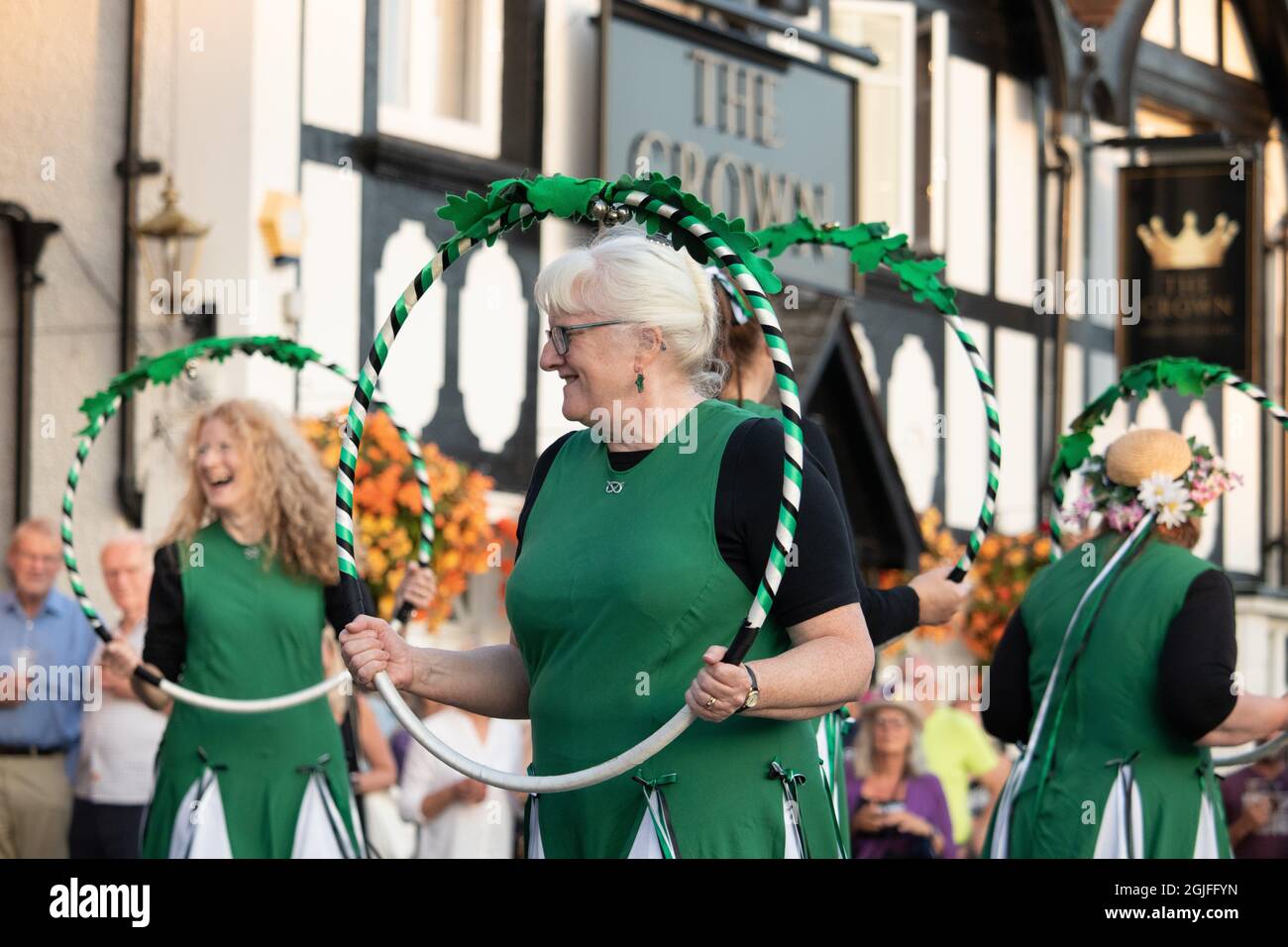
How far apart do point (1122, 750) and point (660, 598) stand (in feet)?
7.48

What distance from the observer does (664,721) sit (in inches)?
164

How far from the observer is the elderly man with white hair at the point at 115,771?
8.89m

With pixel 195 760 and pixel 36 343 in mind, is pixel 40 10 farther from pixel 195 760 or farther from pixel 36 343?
pixel 195 760

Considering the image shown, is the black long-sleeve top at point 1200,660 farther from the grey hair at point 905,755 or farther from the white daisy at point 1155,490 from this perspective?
the grey hair at point 905,755

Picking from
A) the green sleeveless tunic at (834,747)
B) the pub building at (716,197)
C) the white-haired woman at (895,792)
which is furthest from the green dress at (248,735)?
the pub building at (716,197)

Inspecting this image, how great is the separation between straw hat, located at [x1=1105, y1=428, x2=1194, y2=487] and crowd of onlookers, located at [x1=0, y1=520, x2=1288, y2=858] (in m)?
2.94

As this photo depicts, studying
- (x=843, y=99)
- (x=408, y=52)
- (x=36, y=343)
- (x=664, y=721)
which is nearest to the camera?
(x=664, y=721)

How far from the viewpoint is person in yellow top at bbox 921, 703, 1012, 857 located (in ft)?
38.8

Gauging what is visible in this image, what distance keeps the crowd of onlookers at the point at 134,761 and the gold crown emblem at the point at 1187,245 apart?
9828mm

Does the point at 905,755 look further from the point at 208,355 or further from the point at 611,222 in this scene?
the point at 611,222

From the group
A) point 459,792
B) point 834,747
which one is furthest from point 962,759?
point 834,747

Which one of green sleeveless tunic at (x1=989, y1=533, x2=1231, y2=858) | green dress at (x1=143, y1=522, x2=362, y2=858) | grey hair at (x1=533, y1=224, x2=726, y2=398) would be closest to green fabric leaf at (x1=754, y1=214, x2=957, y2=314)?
green sleeveless tunic at (x1=989, y1=533, x2=1231, y2=858)
